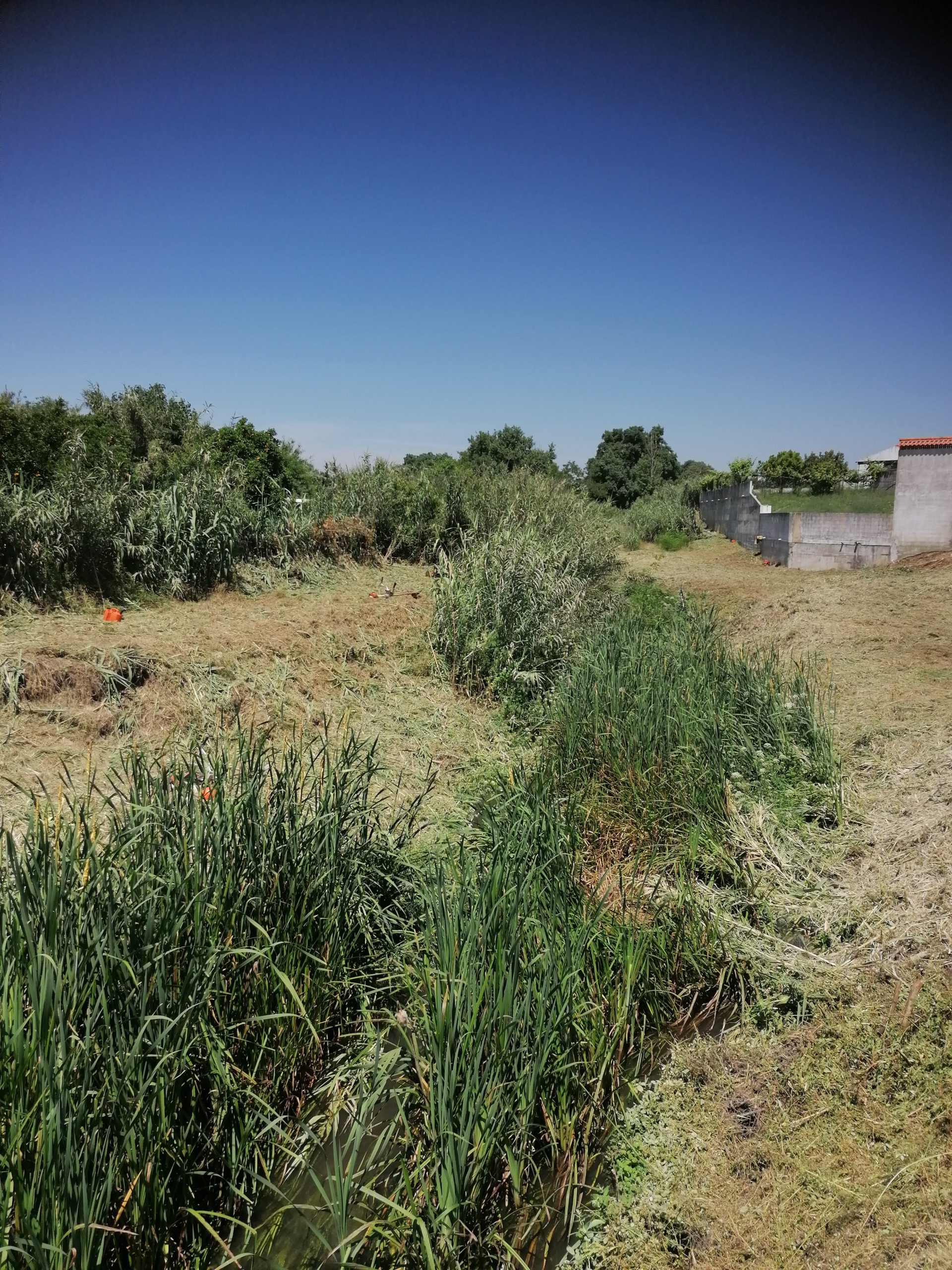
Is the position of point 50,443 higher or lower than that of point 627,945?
higher

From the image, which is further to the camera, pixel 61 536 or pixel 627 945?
pixel 61 536

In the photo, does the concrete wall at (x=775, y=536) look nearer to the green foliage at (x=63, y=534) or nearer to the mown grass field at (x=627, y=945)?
the mown grass field at (x=627, y=945)

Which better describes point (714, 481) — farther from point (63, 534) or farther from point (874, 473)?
point (63, 534)

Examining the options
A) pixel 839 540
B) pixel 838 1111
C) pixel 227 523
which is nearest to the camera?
pixel 838 1111

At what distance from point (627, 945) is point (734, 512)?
1814 cm

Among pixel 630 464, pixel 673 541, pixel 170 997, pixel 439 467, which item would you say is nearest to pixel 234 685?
pixel 170 997

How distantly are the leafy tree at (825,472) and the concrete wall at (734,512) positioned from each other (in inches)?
73.7

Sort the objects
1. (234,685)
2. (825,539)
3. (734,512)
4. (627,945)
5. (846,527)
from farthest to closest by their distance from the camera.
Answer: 1. (734,512)
2. (825,539)
3. (846,527)
4. (234,685)
5. (627,945)

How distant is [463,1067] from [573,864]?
1316mm

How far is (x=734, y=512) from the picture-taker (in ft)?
63.0

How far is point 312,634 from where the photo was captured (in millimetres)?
6738

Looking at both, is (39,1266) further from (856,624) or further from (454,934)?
(856,624)

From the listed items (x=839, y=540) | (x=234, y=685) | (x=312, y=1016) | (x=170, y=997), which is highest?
(x=839, y=540)

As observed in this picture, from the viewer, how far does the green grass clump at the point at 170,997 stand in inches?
63.5
